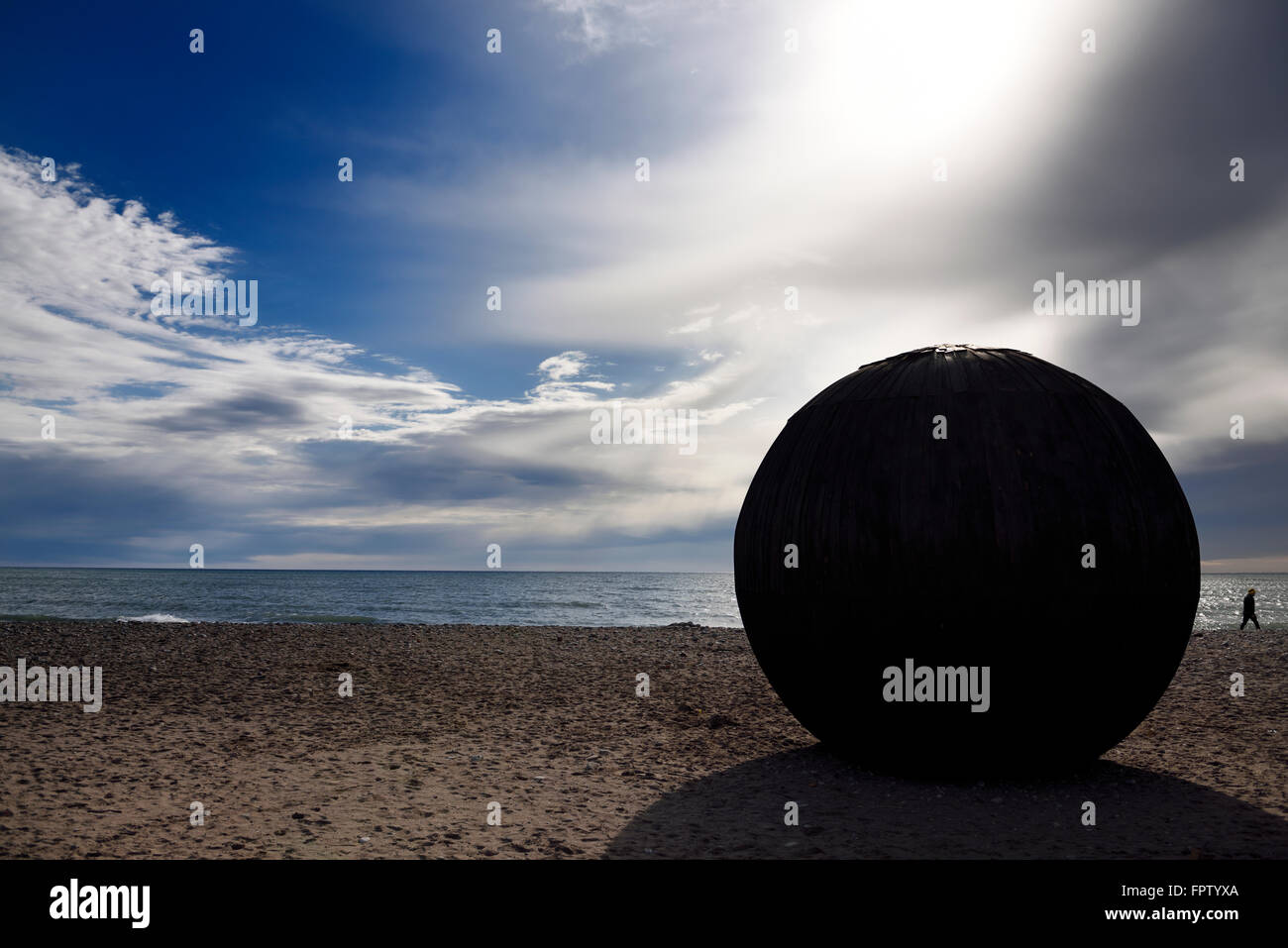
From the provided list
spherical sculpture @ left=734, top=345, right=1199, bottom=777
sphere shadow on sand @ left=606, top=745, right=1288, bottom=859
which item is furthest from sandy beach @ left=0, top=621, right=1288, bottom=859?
spherical sculpture @ left=734, top=345, right=1199, bottom=777

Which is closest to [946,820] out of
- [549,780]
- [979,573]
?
[979,573]

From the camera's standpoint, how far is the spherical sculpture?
21.3 ft

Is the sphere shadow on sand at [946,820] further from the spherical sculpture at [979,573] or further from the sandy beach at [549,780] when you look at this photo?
the spherical sculpture at [979,573]

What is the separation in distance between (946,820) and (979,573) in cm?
199

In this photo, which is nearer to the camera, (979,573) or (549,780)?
(979,573)

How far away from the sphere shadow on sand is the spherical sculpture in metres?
0.30

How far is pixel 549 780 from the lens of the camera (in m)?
7.68

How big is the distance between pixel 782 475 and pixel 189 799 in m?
5.89

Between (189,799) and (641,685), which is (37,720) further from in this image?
(641,685)

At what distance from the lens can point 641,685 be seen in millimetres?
12742

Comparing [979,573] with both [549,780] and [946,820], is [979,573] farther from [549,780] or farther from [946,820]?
[549,780]

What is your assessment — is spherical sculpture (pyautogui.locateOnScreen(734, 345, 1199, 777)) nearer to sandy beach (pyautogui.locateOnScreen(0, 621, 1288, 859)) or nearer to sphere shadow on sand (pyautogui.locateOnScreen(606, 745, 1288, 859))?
sphere shadow on sand (pyautogui.locateOnScreen(606, 745, 1288, 859))

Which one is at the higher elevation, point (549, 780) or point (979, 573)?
Answer: point (979, 573)
